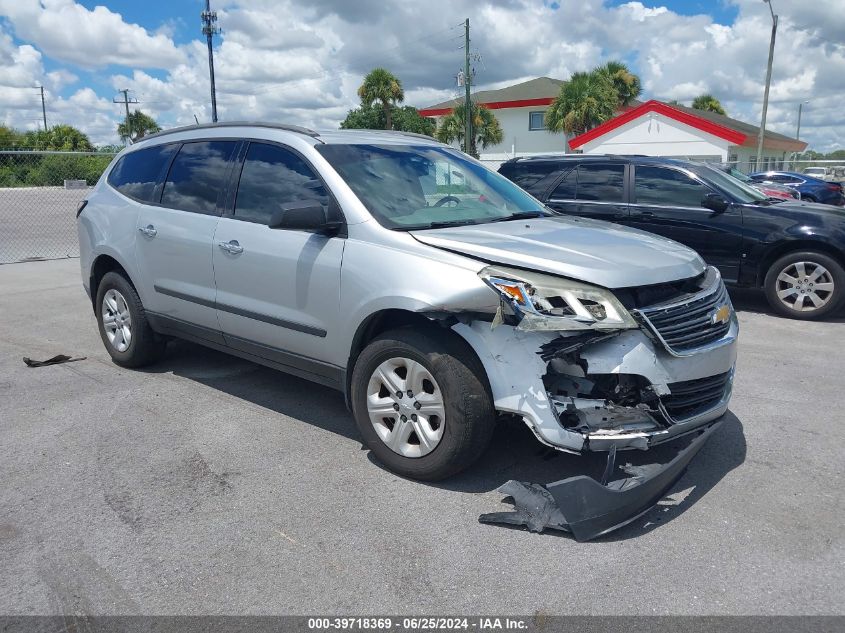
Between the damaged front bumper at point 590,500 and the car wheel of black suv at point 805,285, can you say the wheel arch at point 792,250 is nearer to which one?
the car wheel of black suv at point 805,285

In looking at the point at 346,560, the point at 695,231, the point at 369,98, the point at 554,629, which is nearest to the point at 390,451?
the point at 346,560

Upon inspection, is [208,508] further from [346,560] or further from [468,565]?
[468,565]

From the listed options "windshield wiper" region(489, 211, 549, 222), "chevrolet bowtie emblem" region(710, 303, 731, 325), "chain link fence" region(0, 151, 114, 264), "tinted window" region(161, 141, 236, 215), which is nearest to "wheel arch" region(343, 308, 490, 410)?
"windshield wiper" region(489, 211, 549, 222)

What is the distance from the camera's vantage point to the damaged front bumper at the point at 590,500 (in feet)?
10.6

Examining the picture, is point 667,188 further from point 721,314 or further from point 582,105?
point 582,105

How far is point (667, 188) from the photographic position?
8.43 metres

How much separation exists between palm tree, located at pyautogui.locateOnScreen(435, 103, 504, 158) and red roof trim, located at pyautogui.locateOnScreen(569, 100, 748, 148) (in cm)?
667

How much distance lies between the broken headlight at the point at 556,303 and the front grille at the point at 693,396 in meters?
0.43

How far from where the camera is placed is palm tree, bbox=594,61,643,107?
1754 inches

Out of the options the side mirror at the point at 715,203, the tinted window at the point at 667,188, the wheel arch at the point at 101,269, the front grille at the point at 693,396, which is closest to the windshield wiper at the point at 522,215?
the front grille at the point at 693,396

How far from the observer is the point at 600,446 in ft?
10.9

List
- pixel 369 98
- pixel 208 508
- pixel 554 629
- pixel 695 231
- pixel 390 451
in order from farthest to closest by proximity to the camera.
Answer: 1. pixel 369 98
2. pixel 695 231
3. pixel 390 451
4. pixel 208 508
5. pixel 554 629

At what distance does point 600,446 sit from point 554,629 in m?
0.91

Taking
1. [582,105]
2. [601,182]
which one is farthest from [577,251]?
[582,105]
